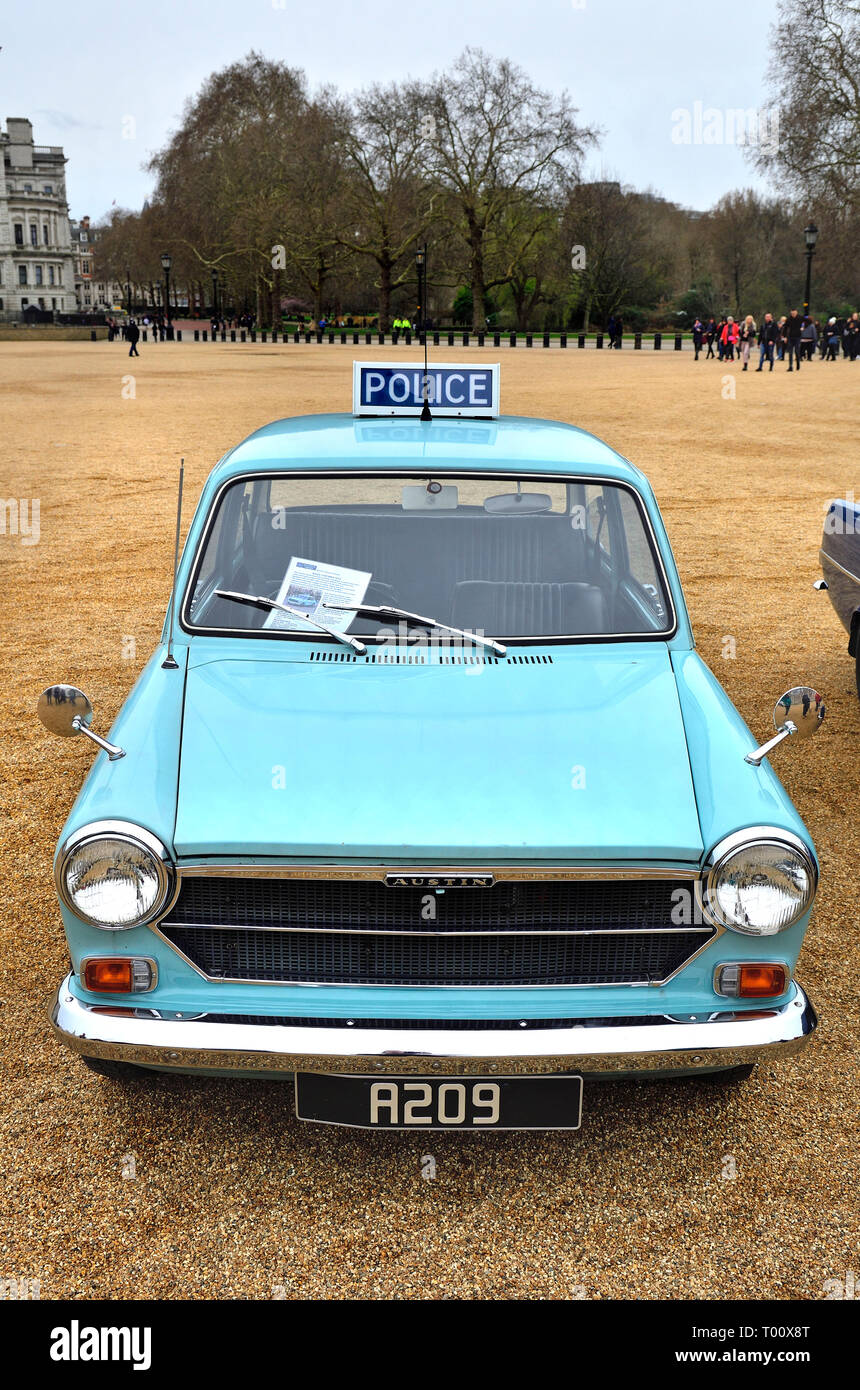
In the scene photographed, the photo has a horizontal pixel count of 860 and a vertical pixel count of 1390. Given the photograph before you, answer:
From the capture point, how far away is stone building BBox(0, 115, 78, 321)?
13038cm

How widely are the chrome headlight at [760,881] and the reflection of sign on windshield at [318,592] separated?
1455 millimetres

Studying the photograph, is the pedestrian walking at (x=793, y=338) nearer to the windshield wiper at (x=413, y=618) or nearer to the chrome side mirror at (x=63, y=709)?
the windshield wiper at (x=413, y=618)

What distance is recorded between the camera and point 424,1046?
284 cm

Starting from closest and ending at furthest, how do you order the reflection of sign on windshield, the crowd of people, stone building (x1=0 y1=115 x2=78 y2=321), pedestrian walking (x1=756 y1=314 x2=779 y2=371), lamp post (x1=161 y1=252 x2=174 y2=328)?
the reflection of sign on windshield < pedestrian walking (x1=756 y1=314 x2=779 y2=371) < the crowd of people < lamp post (x1=161 y1=252 x2=174 y2=328) < stone building (x1=0 y1=115 x2=78 y2=321)

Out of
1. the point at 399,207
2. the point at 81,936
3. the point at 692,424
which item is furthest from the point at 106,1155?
the point at 399,207

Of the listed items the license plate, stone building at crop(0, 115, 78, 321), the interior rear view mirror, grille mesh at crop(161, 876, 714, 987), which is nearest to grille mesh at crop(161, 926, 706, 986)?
grille mesh at crop(161, 876, 714, 987)

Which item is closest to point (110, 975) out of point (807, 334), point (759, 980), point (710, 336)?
point (759, 980)

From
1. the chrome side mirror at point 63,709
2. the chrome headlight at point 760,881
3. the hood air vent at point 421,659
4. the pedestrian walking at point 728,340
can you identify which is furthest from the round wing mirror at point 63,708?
the pedestrian walking at point 728,340

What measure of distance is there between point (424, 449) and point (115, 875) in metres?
1.96

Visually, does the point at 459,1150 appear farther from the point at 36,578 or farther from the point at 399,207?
the point at 399,207

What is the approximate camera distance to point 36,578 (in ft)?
33.8

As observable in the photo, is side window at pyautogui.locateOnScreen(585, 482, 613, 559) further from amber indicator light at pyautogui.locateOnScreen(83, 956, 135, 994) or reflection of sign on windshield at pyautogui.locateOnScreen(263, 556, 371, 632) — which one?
amber indicator light at pyautogui.locateOnScreen(83, 956, 135, 994)

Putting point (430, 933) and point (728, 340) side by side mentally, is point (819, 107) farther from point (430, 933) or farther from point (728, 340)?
point (430, 933)

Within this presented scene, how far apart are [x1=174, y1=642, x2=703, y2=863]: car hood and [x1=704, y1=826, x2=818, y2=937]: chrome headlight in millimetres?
89
